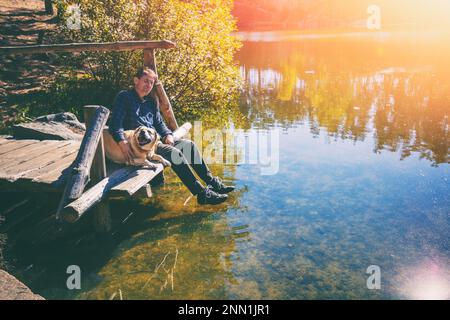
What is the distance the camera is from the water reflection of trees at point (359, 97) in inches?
473

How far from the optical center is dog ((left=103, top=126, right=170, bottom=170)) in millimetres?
6090

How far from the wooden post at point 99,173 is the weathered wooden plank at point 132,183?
0.40m

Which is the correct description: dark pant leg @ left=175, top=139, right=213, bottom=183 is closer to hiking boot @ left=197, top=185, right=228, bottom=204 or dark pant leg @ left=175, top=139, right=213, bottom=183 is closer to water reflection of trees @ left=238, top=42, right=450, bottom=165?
hiking boot @ left=197, top=185, right=228, bottom=204

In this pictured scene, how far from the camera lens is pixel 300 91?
19.0 m

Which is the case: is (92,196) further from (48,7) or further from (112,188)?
(48,7)

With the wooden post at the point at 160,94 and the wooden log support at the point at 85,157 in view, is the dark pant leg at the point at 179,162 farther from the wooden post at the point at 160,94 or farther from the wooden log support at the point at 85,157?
the wooden post at the point at 160,94

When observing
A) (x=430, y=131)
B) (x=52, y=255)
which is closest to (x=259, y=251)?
(x=52, y=255)

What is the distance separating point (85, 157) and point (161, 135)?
80.7 inches

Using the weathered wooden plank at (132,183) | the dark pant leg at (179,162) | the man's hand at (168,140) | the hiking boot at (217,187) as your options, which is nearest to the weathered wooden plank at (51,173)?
the weathered wooden plank at (132,183)

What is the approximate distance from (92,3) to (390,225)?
35.6ft

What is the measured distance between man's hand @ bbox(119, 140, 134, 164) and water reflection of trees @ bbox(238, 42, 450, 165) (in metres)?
7.15

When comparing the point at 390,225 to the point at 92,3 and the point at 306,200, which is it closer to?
the point at 306,200

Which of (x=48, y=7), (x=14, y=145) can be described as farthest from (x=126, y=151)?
(x=48, y=7)

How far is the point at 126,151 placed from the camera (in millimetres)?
6180
